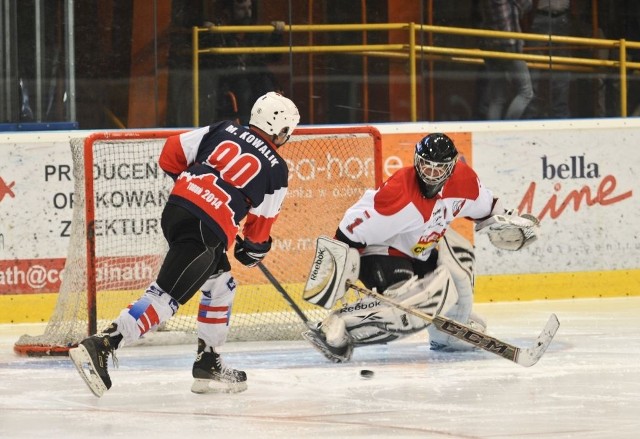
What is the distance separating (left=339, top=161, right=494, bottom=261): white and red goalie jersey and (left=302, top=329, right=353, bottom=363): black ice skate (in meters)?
0.39

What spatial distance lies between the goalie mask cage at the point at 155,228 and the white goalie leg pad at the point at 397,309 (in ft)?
2.93

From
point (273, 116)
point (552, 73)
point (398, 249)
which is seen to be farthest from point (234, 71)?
point (273, 116)

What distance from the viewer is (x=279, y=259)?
6668 millimetres

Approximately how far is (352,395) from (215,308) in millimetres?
576

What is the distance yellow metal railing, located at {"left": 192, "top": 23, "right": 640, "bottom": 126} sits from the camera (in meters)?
7.97

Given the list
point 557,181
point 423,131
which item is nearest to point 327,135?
point 423,131

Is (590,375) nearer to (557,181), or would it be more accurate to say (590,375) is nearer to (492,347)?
(492,347)

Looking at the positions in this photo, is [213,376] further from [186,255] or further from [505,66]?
[505,66]

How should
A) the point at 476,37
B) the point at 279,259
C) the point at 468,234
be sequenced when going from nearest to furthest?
the point at 279,259
the point at 468,234
the point at 476,37

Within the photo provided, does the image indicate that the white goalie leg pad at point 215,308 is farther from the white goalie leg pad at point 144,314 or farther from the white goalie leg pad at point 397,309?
the white goalie leg pad at point 397,309

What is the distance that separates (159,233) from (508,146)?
6.92 ft

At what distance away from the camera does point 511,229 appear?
19.0ft

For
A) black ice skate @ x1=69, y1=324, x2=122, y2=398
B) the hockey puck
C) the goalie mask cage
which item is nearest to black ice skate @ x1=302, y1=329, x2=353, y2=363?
the hockey puck

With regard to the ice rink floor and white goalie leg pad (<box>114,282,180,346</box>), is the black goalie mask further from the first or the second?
white goalie leg pad (<box>114,282,180,346</box>)
